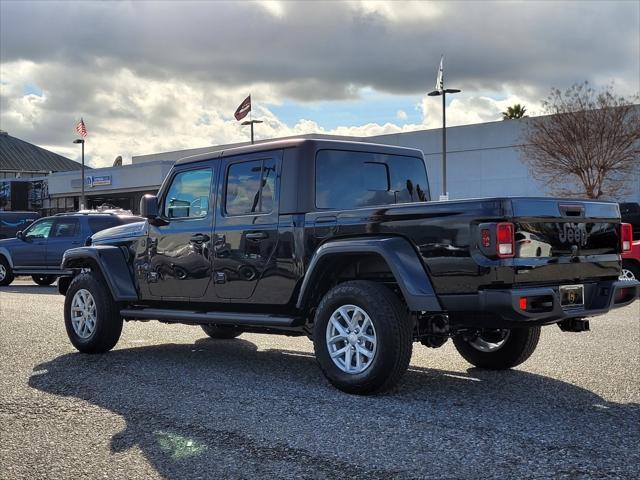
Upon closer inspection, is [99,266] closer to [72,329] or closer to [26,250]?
[72,329]

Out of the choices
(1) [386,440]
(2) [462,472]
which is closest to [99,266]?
(1) [386,440]

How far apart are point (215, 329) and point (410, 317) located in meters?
3.72

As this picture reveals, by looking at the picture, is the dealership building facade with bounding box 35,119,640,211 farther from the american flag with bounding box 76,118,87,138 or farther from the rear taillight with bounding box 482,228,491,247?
the rear taillight with bounding box 482,228,491,247

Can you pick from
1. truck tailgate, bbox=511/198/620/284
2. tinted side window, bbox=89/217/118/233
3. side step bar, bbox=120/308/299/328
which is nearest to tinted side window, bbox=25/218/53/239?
tinted side window, bbox=89/217/118/233

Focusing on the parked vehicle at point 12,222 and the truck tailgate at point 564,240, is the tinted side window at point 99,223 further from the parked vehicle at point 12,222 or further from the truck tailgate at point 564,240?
the truck tailgate at point 564,240

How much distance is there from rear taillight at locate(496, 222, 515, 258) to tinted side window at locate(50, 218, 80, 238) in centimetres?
1477

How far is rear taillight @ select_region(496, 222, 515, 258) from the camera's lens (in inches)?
191

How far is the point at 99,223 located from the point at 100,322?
10622 millimetres

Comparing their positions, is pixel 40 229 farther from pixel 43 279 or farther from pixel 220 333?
pixel 220 333

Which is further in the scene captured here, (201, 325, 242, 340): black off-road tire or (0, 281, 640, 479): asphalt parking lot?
(201, 325, 242, 340): black off-road tire

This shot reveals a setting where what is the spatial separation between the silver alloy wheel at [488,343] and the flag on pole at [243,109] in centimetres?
3330

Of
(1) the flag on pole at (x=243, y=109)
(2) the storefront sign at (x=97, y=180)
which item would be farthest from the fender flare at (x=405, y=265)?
(2) the storefront sign at (x=97, y=180)

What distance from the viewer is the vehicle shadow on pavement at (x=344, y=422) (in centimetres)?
393

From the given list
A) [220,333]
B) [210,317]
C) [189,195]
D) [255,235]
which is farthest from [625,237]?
[220,333]
